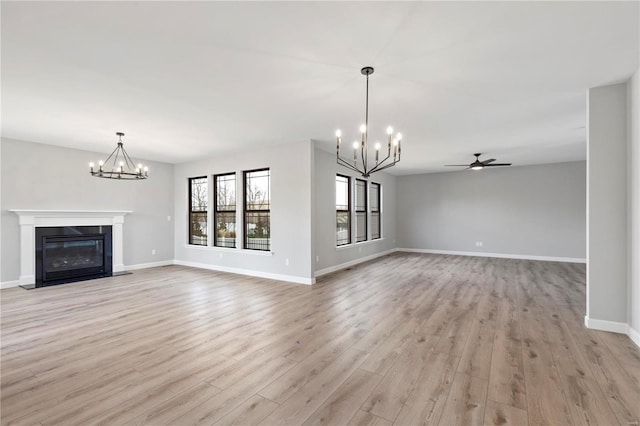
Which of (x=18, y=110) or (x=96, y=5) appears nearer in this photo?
(x=96, y=5)

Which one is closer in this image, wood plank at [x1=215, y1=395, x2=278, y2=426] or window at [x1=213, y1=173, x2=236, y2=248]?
wood plank at [x1=215, y1=395, x2=278, y2=426]

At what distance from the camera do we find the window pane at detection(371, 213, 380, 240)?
29.3 ft

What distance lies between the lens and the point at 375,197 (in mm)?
9258

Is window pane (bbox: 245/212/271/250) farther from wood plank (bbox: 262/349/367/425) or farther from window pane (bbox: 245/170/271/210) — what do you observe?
wood plank (bbox: 262/349/367/425)

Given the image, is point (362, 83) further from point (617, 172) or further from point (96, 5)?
point (617, 172)

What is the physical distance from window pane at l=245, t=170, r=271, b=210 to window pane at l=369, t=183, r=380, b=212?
3828 millimetres

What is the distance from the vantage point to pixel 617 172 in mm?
3205

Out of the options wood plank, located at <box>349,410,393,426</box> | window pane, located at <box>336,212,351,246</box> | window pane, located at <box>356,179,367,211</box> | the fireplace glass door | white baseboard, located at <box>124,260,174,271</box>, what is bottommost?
wood plank, located at <box>349,410,393,426</box>

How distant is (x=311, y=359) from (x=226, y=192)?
17.4ft

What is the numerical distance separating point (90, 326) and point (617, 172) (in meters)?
6.35

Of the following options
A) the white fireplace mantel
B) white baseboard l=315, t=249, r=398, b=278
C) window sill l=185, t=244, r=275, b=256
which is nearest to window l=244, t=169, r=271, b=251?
window sill l=185, t=244, r=275, b=256

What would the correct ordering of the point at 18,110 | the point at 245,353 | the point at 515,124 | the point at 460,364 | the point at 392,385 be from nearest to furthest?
the point at 392,385
the point at 460,364
the point at 245,353
the point at 18,110
the point at 515,124

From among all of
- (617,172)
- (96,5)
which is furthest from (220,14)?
(617,172)

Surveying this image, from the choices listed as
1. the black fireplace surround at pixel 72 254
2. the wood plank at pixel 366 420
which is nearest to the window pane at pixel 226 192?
the black fireplace surround at pixel 72 254
